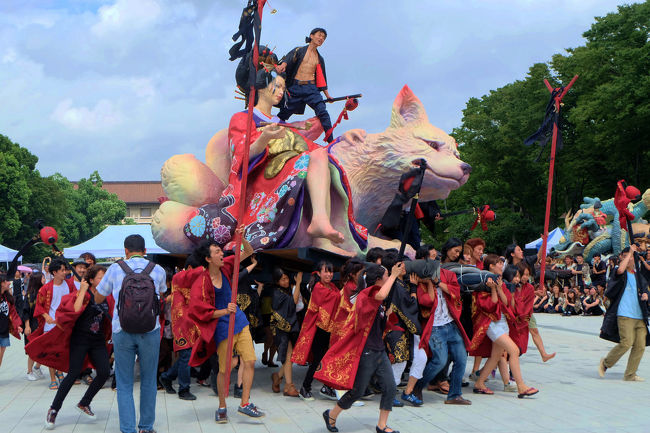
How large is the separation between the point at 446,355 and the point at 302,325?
1568 mm

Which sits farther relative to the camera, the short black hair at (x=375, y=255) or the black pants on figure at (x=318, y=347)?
the black pants on figure at (x=318, y=347)

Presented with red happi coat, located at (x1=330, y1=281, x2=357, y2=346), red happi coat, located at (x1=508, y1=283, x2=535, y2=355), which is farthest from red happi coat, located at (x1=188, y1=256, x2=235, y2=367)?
red happi coat, located at (x1=508, y1=283, x2=535, y2=355)

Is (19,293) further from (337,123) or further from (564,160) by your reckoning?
(564,160)

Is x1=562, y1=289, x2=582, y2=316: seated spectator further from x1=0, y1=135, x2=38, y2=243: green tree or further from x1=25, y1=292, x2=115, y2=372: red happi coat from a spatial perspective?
x1=0, y1=135, x2=38, y2=243: green tree

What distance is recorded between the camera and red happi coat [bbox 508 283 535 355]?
27.2 ft

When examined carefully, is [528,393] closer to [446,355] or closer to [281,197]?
[446,355]

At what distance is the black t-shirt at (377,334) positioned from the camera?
6.03 meters

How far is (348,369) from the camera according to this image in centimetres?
600

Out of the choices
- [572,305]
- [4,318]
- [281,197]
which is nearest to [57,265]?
[4,318]

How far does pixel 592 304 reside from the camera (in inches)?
772

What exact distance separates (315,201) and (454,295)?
2076 millimetres

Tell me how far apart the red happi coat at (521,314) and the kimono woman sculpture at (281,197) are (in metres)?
2.01

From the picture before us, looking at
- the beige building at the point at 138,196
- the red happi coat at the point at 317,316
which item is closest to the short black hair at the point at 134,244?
the red happi coat at the point at 317,316

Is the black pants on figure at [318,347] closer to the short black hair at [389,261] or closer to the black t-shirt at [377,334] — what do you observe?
the short black hair at [389,261]
